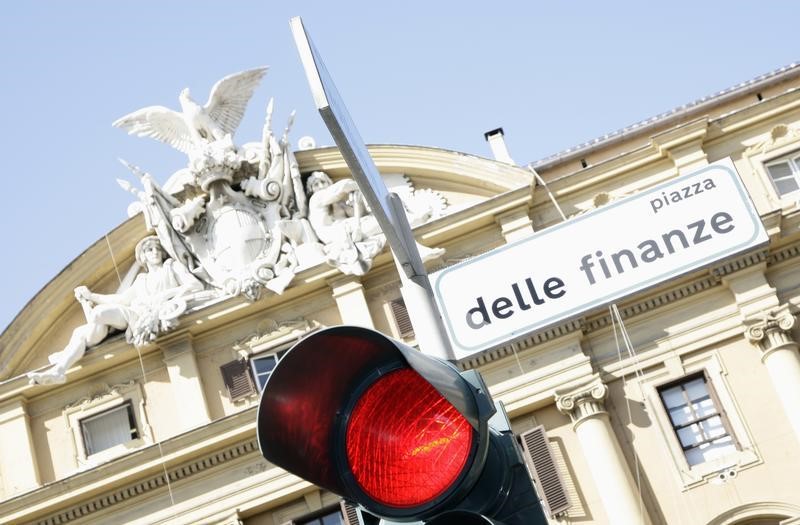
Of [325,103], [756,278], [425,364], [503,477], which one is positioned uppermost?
[756,278]

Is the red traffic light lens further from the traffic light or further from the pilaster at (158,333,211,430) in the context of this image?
the pilaster at (158,333,211,430)

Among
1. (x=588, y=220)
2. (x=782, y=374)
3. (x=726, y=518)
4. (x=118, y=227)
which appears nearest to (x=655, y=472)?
(x=726, y=518)

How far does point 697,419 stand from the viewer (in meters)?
18.9

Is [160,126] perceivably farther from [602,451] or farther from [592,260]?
[592,260]

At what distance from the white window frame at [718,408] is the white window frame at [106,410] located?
7.84 meters

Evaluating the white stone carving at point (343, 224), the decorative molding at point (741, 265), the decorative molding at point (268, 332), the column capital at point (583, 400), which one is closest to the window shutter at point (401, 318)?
the white stone carving at point (343, 224)

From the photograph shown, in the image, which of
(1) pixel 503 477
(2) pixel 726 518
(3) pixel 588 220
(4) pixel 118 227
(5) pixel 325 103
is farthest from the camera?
(4) pixel 118 227

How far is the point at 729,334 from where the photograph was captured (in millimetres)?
19188

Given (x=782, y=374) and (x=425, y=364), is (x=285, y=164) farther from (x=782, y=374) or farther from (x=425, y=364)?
(x=425, y=364)

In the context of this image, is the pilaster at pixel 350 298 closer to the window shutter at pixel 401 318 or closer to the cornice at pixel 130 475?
the window shutter at pixel 401 318

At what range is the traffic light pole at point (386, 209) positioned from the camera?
116 inches

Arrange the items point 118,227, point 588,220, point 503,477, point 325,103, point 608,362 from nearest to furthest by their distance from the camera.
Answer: point 325,103 → point 503,477 → point 588,220 → point 608,362 → point 118,227

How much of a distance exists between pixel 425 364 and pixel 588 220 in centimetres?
174

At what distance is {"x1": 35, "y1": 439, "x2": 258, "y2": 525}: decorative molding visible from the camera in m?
19.9
